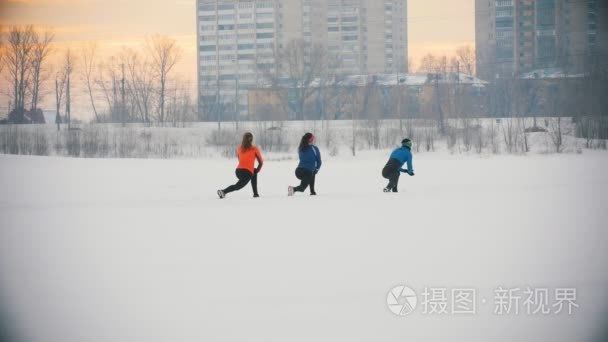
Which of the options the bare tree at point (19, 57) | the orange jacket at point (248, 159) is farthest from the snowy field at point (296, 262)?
the bare tree at point (19, 57)

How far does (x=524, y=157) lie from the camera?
30.1 metres

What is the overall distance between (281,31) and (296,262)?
358 ft

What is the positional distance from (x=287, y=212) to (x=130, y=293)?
19.2 ft

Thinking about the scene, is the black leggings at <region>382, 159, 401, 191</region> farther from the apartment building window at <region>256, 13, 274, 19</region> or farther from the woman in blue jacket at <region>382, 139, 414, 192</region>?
the apartment building window at <region>256, 13, 274, 19</region>

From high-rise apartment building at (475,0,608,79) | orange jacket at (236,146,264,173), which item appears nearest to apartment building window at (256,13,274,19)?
high-rise apartment building at (475,0,608,79)

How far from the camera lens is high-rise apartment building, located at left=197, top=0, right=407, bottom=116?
115500mm

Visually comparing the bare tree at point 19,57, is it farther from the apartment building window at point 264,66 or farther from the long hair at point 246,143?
the long hair at point 246,143

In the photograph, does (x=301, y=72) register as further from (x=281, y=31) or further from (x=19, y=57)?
(x=281, y=31)

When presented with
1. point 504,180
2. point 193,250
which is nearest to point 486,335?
point 193,250

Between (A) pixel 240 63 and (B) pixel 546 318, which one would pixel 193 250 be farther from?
(A) pixel 240 63
